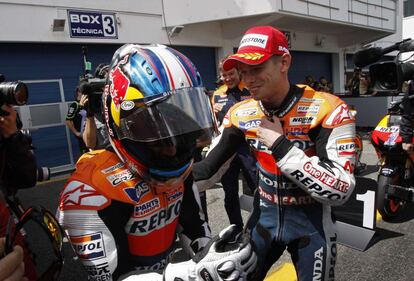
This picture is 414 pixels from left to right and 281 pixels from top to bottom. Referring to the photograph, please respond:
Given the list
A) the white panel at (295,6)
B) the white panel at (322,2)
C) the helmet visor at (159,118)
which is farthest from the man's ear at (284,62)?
the white panel at (322,2)

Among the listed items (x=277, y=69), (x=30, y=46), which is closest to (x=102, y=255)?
(x=277, y=69)

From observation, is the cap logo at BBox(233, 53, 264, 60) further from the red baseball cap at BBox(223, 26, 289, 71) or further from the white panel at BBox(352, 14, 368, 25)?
the white panel at BBox(352, 14, 368, 25)

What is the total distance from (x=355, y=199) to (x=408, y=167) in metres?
1.24

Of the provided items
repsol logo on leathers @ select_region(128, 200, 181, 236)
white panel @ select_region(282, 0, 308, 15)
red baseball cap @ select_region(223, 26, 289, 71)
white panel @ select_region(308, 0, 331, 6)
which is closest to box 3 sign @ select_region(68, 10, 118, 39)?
white panel @ select_region(282, 0, 308, 15)

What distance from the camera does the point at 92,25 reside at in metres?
8.21

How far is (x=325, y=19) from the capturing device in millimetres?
11641

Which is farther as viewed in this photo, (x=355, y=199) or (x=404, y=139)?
(x=404, y=139)

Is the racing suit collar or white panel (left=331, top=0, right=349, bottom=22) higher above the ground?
white panel (left=331, top=0, right=349, bottom=22)

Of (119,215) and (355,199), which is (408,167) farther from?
(119,215)

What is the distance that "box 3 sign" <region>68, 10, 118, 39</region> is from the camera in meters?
7.88

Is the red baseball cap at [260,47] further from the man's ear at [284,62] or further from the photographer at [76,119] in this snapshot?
the photographer at [76,119]

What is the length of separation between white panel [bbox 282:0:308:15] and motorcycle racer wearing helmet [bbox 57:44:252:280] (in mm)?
9070

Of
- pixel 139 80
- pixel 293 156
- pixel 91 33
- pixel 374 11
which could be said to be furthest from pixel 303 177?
pixel 374 11

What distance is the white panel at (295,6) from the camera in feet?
32.0
